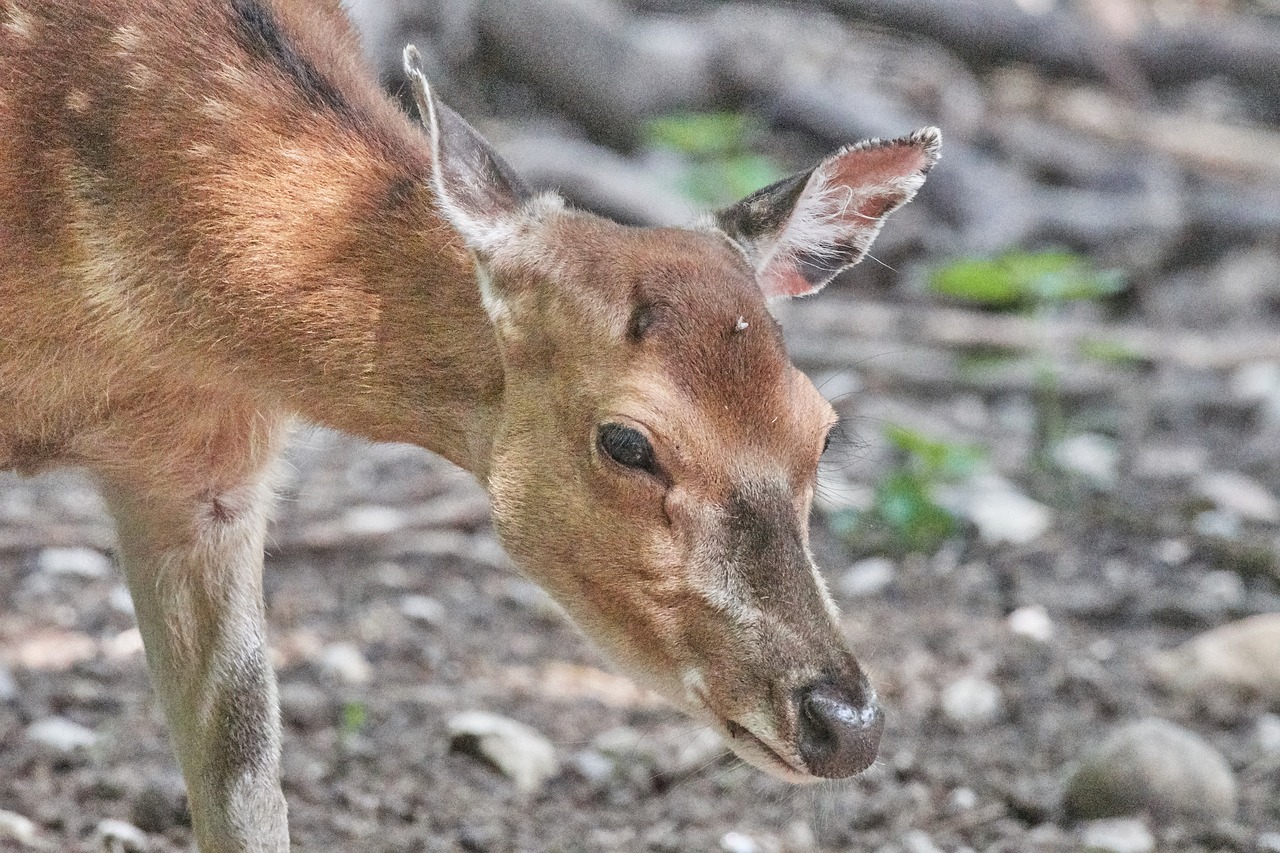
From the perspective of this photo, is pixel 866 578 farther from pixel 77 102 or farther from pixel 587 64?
pixel 587 64

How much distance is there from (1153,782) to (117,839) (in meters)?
3.42

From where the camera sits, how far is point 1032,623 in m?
7.75

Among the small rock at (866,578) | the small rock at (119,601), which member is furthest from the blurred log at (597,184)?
the small rock at (119,601)

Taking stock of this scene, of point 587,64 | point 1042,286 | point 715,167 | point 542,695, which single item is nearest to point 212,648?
point 542,695

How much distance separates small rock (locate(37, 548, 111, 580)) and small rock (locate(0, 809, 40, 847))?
2218 mm

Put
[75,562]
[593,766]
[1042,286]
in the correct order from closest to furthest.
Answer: [593,766] < [75,562] < [1042,286]

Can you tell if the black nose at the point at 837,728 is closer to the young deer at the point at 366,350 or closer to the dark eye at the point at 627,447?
the young deer at the point at 366,350

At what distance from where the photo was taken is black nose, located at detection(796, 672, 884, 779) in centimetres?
407

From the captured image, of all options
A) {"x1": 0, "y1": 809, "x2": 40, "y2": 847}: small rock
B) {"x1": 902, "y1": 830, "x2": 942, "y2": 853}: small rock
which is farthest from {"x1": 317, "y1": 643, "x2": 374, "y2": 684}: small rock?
{"x1": 902, "y1": 830, "x2": 942, "y2": 853}: small rock

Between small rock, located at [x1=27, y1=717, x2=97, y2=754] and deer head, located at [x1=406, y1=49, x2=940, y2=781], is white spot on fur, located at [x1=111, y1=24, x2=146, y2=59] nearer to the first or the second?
deer head, located at [x1=406, y1=49, x2=940, y2=781]

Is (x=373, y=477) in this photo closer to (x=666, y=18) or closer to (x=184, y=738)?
(x=184, y=738)

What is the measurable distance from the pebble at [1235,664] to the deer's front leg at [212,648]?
3673mm

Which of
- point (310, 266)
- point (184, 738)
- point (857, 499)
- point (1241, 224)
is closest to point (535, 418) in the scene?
point (310, 266)

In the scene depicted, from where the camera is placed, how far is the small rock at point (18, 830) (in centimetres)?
559
